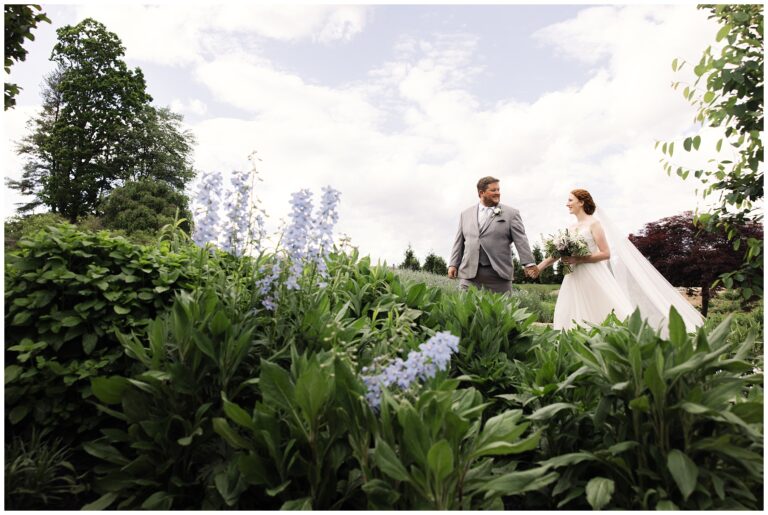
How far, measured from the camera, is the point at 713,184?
13.0ft

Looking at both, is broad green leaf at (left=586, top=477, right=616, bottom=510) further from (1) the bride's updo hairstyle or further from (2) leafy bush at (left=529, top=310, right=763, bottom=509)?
(1) the bride's updo hairstyle

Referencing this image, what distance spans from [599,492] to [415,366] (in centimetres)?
84

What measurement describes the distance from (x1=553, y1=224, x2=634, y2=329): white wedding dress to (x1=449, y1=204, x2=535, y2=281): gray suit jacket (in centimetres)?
62

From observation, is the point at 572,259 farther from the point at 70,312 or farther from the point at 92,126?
the point at 92,126

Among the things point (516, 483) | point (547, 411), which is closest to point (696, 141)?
point (547, 411)

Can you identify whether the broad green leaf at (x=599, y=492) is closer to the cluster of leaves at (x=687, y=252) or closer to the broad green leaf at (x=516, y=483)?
the broad green leaf at (x=516, y=483)

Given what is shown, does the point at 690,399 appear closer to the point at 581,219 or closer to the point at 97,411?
the point at 97,411

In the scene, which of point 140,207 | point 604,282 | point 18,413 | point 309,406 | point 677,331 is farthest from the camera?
point 140,207

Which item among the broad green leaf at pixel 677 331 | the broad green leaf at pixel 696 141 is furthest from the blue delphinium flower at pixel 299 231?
the broad green leaf at pixel 696 141

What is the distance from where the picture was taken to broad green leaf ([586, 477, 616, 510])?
1.97 meters

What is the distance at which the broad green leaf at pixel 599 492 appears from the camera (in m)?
1.97

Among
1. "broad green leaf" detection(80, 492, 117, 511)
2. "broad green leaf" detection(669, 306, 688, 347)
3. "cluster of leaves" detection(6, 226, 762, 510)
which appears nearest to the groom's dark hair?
"cluster of leaves" detection(6, 226, 762, 510)

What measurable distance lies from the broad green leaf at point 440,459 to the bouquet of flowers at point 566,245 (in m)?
4.88

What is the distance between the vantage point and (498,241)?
6.24 metres
